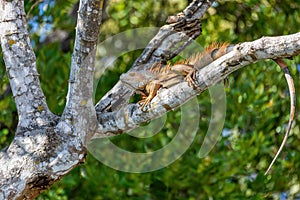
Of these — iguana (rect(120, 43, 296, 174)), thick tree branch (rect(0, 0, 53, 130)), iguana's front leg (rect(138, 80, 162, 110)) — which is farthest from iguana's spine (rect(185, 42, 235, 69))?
thick tree branch (rect(0, 0, 53, 130))

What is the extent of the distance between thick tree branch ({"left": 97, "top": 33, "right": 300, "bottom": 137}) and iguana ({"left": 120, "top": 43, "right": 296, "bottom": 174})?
0.04 m

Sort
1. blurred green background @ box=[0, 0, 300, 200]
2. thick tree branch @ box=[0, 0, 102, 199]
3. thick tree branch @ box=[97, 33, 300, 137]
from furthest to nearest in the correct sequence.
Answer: blurred green background @ box=[0, 0, 300, 200], thick tree branch @ box=[0, 0, 102, 199], thick tree branch @ box=[97, 33, 300, 137]

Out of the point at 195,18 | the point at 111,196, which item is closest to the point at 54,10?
the point at 111,196

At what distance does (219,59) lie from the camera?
2.48 m

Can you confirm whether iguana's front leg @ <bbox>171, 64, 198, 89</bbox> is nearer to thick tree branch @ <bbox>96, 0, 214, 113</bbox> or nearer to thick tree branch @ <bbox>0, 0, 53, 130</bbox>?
thick tree branch @ <bbox>96, 0, 214, 113</bbox>

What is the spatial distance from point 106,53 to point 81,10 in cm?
257

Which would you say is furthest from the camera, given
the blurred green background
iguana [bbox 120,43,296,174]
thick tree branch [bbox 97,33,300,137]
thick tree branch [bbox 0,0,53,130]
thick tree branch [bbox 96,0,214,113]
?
the blurred green background

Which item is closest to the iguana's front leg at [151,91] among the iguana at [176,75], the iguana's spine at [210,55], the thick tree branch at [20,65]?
the iguana at [176,75]

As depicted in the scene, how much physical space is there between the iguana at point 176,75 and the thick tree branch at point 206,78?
0.04 metres

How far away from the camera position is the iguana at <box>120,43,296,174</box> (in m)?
2.54

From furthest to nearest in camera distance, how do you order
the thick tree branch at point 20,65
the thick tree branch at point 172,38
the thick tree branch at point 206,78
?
the thick tree branch at point 172,38 → the thick tree branch at point 20,65 → the thick tree branch at point 206,78

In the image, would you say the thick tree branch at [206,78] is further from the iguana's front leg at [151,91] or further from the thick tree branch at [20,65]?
the thick tree branch at [20,65]

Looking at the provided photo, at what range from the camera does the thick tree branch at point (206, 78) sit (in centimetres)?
232

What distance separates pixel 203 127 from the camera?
17.0 ft
